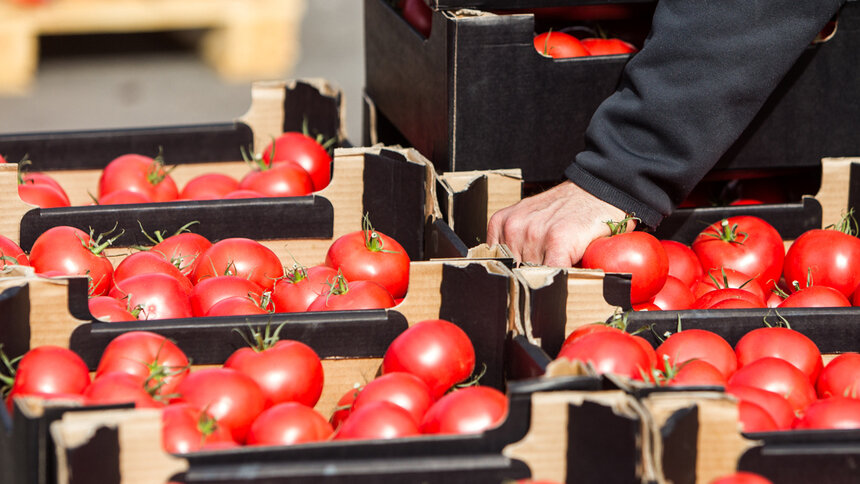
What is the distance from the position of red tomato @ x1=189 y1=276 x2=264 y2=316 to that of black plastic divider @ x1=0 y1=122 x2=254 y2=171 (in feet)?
2.70

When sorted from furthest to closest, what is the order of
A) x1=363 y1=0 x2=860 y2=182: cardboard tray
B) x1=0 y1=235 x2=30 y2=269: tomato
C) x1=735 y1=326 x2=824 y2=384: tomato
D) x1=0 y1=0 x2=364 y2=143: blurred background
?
x1=0 y1=0 x2=364 y2=143: blurred background
x1=363 y1=0 x2=860 y2=182: cardboard tray
x1=0 y1=235 x2=30 y2=269: tomato
x1=735 y1=326 x2=824 y2=384: tomato

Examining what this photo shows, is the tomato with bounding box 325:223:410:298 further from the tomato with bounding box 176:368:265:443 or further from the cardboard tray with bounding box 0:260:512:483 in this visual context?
the tomato with bounding box 176:368:265:443

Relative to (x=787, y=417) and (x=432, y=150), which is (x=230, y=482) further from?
(x=432, y=150)

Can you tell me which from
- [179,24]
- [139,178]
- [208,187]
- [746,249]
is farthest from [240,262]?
[179,24]

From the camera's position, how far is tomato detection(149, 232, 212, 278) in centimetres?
206

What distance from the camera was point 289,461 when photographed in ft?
4.14

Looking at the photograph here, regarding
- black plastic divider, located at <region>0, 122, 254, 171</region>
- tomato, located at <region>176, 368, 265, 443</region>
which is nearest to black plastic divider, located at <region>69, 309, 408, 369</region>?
tomato, located at <region>176, 368, 265, 443</region>

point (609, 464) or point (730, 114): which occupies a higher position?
point (730, 114)

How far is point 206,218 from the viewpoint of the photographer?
219cm

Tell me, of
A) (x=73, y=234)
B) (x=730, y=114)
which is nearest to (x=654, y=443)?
(x=730, y=114)

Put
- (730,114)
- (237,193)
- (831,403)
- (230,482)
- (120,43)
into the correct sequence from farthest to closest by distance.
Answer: (120,43), (237,193), (730,114), (831,403), (230,482)

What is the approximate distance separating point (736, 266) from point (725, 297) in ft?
0.73

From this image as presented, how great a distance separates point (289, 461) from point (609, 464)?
40cm

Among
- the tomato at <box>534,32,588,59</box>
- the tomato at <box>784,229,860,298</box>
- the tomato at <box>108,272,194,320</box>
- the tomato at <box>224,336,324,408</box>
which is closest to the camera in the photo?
the tomato at <box>224,336,324,408</box>
